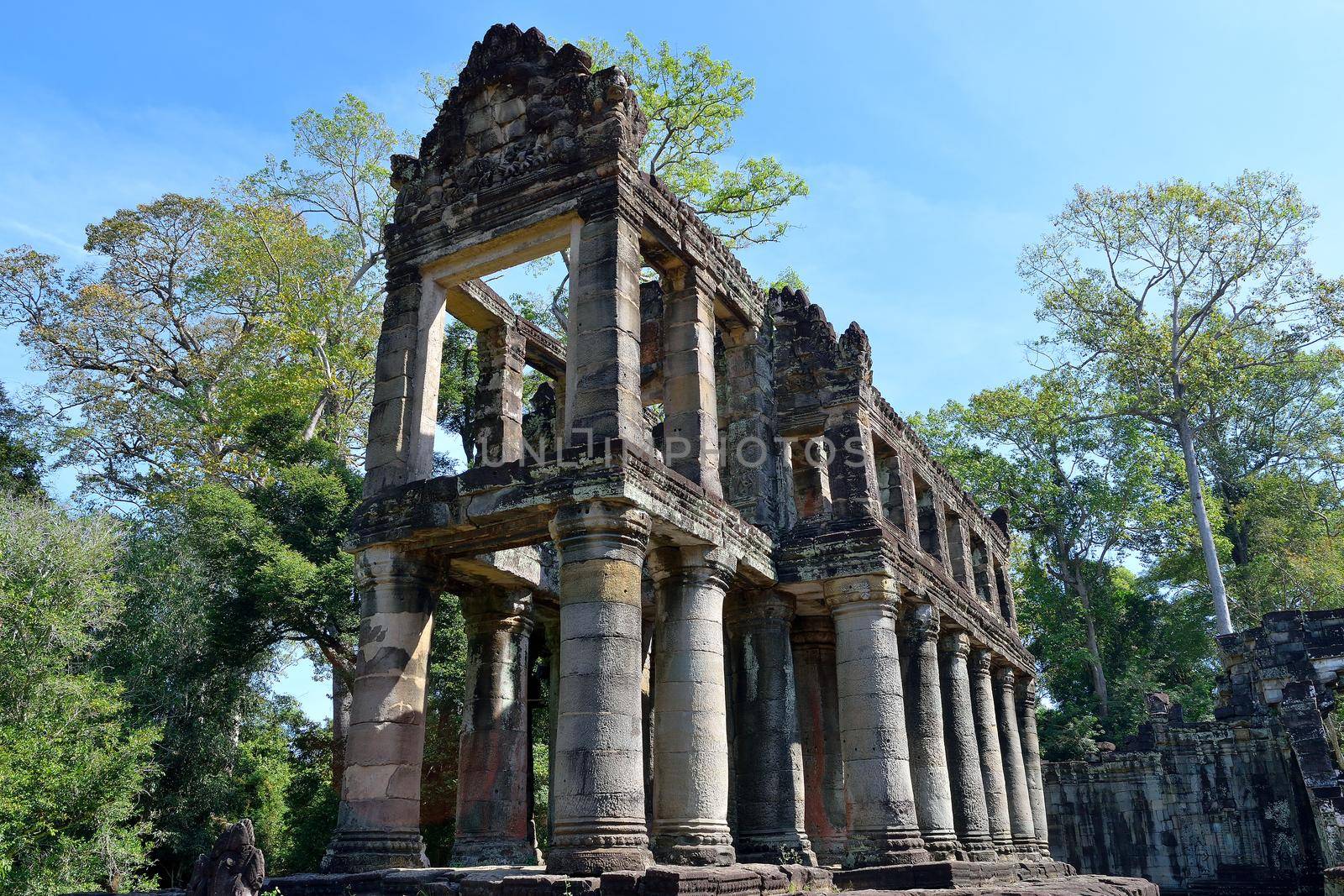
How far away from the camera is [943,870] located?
1205 cm

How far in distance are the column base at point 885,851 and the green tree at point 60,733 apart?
472 inches

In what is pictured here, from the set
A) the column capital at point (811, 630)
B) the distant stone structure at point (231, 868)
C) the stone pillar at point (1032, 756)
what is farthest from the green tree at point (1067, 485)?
the distant stone structure at point (231, 868)

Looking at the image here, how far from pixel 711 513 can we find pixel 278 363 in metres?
18.8

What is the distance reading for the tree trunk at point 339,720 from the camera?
2097 centimetres

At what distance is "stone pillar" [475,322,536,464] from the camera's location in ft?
46.2

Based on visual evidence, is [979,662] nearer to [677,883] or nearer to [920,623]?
[920,623]

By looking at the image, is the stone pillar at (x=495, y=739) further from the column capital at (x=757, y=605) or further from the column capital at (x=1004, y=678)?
the column capital at (x=1004, y=678)

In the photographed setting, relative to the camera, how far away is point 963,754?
1641cm

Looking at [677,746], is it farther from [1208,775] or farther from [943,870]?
[1208,775]

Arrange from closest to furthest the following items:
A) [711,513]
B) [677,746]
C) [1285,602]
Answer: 1. [677,746]
2. [711,513]
3. [1285,602]

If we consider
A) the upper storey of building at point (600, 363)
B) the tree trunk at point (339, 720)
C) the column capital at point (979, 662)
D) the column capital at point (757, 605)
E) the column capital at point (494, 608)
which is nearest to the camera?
the upper storey of building at point (600, 363)

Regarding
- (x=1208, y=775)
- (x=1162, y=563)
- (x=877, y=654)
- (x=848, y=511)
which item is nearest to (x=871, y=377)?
(x=848, y=511)

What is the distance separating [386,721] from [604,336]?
16.2 feet

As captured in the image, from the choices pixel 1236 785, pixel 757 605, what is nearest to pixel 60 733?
pixel 757 605
